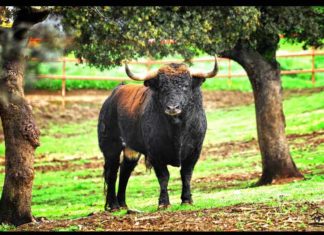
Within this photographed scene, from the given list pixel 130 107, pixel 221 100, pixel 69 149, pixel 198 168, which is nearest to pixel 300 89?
pixel 221 100

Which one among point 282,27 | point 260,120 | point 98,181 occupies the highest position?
point 282,27

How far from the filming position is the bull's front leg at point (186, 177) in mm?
15008

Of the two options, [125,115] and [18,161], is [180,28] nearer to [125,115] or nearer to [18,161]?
[125,115]

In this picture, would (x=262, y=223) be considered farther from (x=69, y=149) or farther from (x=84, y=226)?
(x=69, y=149)

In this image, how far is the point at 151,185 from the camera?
896 inches

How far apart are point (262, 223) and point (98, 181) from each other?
43.8 feet

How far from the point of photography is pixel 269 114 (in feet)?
66.2

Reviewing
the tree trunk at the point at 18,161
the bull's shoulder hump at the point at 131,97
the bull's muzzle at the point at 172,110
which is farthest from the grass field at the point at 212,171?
the bull's muzzle at the point at 172,110

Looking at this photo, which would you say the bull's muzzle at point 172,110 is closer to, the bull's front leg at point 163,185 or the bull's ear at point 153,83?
the bull's ear at point 153,83

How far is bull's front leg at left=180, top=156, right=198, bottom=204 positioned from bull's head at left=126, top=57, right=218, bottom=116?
115cm

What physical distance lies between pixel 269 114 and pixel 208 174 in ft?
13.6

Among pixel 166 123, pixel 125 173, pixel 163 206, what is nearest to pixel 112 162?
pixel 125 173

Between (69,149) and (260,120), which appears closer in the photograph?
(260,120)

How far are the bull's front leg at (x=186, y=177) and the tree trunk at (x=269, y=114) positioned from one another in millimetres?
4831
